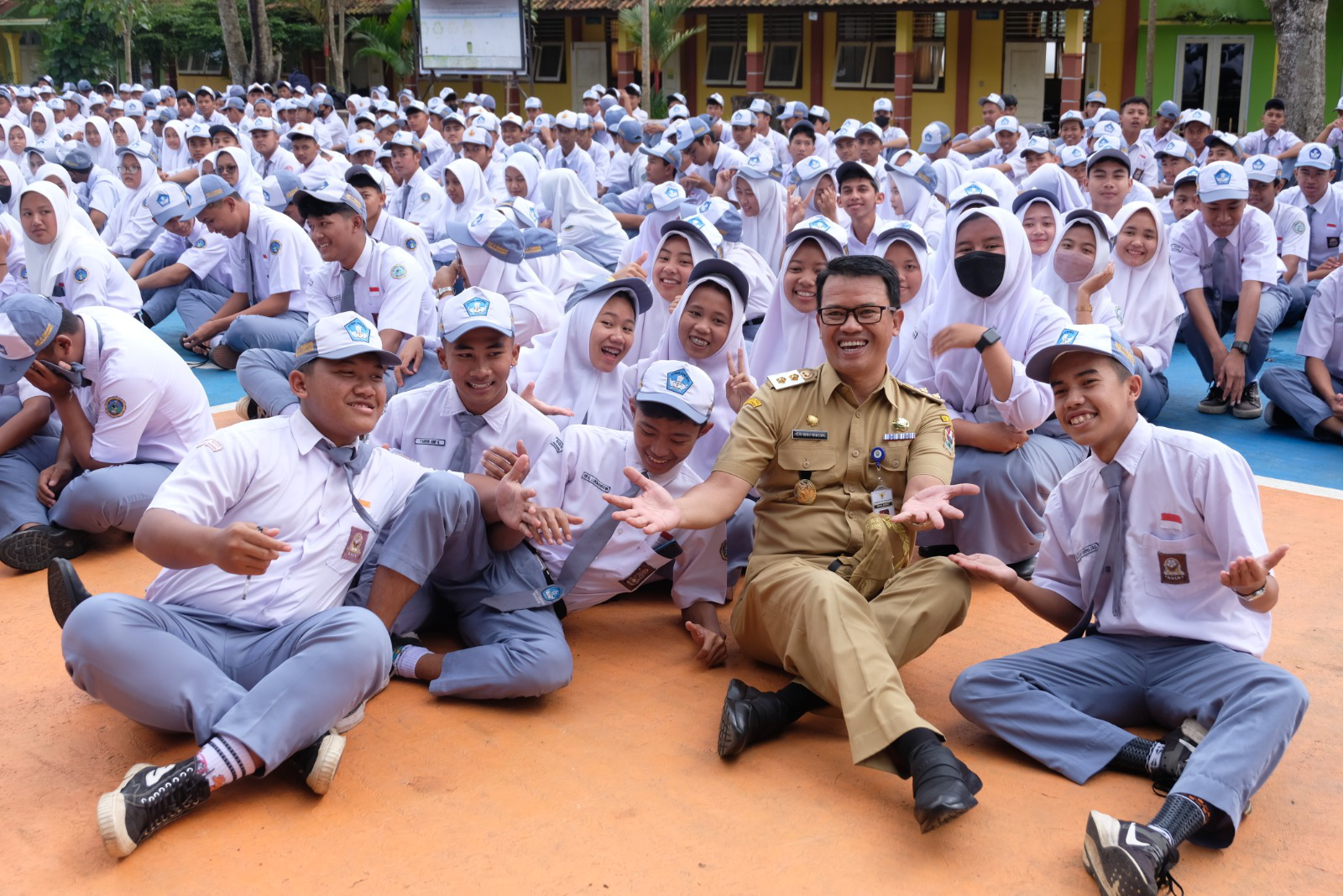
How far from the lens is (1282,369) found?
21.4 ft

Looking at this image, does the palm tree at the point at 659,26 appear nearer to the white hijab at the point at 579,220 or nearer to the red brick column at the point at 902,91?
the red brick column at the point at 902,91

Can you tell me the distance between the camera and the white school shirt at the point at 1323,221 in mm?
9133

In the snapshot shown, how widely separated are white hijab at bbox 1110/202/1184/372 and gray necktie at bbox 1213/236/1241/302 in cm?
134

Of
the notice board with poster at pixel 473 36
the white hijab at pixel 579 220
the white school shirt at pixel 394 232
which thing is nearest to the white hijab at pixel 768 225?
the white hijab at pixel 579 220

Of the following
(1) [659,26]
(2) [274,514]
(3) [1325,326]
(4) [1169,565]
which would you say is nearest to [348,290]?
(2) [274,514]

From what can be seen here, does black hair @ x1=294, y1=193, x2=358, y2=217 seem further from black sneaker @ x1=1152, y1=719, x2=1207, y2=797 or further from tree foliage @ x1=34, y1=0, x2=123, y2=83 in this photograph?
tree foliage @ x1=34, y1=0, x2=123, y2=83

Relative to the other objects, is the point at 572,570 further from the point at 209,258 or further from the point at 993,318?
the point at 209,258

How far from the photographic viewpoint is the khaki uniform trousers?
293 centimetres

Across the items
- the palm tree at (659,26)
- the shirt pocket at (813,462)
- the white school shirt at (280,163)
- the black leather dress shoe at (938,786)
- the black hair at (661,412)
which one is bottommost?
the black leather dress shoe at (938,786)

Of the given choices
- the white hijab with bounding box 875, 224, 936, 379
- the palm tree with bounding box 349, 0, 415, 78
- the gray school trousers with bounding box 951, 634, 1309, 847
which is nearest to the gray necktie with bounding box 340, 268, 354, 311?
the white hijab with bounding box 875, 224, 936, 379

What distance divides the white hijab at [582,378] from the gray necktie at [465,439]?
700mm

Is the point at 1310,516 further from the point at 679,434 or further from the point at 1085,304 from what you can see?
the point at 679,434

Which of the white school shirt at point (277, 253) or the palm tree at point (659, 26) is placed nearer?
the white school shirt at point (277, 253)

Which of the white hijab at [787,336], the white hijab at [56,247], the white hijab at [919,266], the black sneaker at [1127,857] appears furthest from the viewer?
the white hijab at [56,247]
